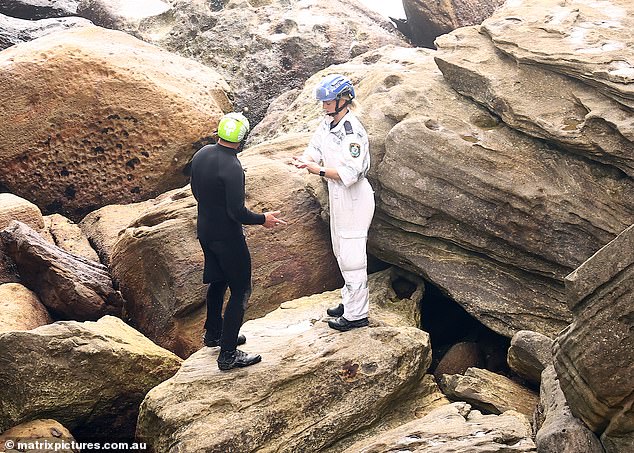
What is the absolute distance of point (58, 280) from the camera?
1407cm

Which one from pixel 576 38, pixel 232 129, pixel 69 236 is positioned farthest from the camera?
pixel 69 236

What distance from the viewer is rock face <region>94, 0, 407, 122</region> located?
2150cm

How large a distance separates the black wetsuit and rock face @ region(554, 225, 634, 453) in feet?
13.1

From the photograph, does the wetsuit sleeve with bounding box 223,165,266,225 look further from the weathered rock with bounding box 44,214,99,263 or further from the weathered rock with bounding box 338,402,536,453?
the weathered rock with bounding box 44,214,99,263

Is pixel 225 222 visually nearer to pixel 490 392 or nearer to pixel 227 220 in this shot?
pixel 227 220

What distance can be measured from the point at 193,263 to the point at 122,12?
11799mm

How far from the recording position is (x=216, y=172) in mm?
10195

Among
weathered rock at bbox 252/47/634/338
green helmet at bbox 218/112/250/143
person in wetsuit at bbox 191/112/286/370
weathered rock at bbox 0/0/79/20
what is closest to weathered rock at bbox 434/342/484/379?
weathered rock at bbox 252/47/634/338

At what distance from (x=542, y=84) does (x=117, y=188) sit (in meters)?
9.11

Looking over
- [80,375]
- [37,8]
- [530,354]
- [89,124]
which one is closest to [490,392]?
[530,354]

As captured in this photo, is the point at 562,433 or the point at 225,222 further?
the point at 225,222

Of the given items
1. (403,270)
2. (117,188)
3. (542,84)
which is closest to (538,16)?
(542,84)

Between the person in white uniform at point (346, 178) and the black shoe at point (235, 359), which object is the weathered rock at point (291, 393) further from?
the person in white uniform at point (346, 178)

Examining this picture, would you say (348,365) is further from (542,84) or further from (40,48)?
(40,48)
